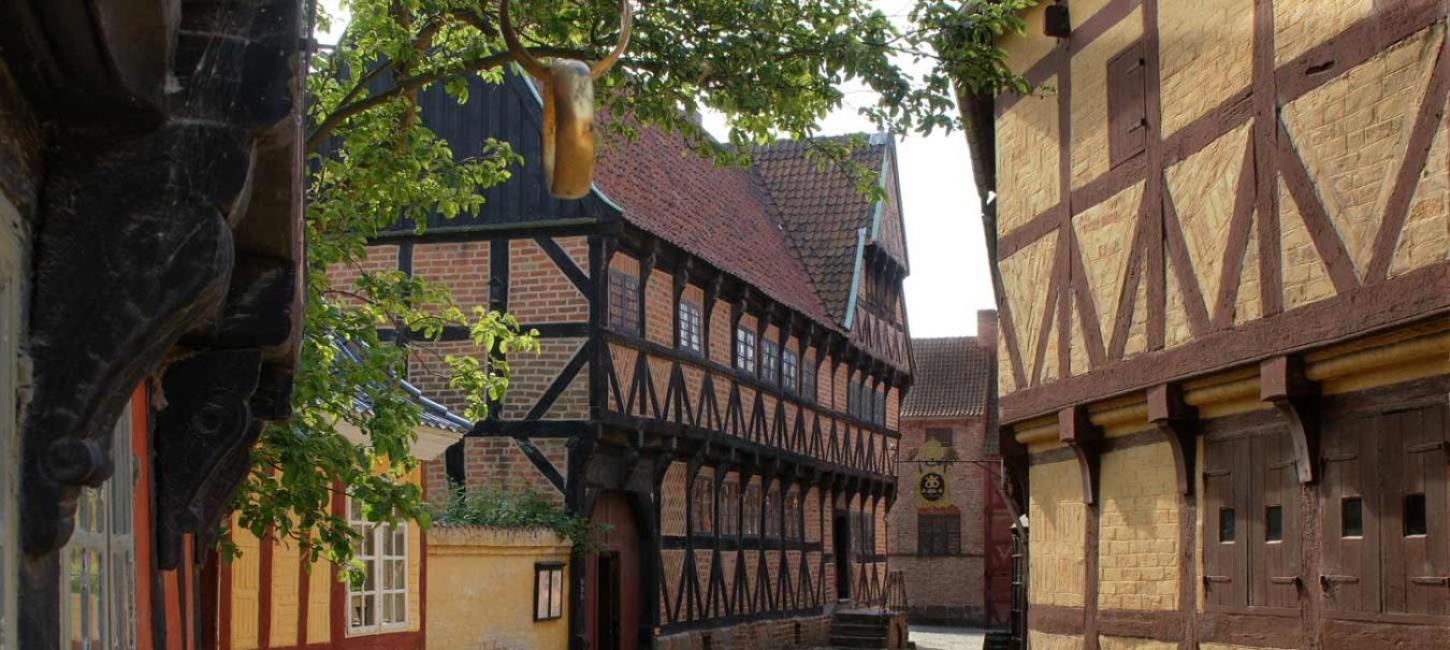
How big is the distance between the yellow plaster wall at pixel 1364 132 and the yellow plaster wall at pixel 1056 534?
3837 mm

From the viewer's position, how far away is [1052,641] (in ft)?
37.6

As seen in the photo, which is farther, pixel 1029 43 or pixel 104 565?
pixel 1029 43

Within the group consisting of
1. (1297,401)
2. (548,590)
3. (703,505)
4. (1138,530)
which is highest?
(1297,401)

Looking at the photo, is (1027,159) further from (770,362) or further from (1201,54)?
(770,362)

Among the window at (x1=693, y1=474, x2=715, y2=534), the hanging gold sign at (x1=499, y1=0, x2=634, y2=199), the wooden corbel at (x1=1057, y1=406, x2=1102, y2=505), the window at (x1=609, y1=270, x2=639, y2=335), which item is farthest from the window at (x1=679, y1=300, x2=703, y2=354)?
the hanging gold sign at (x1=499, y1=0, x2=634, y2=199)

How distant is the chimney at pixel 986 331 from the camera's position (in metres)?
48.1

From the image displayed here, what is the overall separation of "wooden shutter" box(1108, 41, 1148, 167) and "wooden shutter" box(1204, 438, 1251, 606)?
6.13ft

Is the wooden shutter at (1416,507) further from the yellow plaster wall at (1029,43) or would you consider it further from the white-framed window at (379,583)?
the white-framed window at (379,583)

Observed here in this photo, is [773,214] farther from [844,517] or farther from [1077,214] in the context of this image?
[1077,214]

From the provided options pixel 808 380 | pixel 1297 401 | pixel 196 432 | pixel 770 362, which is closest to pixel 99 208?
pixel 196 432

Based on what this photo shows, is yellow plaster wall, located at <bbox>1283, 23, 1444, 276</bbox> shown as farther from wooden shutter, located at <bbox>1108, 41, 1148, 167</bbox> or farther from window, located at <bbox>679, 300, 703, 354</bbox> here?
window, located at <bbox>679, 300, 703, 354</bbox>

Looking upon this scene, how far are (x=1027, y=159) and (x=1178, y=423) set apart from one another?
2.88m

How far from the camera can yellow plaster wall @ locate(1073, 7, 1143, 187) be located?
1050 cm

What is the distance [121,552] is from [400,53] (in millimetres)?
4813
